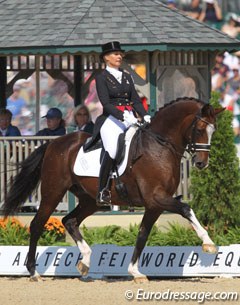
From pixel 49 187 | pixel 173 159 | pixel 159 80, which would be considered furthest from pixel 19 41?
pixel 173 159

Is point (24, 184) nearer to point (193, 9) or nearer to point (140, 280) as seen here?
point (140, 280)

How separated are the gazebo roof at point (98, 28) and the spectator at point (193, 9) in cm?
302

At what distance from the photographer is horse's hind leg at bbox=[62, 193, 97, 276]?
13.7m

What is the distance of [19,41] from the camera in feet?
54.7

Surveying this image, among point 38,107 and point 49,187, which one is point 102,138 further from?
point 38,107

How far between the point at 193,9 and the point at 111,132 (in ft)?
26.0

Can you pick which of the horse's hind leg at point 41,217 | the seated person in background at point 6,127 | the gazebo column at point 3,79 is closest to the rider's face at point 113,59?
the horse's hind leg at point 41,217

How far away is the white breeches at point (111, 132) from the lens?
13.3 m

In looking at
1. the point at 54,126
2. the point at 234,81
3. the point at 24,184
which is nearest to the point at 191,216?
the point at 24,184

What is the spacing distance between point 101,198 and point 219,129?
250 centimetres

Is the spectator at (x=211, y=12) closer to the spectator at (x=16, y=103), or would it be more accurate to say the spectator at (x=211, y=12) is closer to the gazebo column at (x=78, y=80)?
the gazebo column at (x=78, y=80)

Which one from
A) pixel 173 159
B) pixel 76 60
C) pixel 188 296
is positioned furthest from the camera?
pixel 76 60

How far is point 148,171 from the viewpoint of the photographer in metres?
13.1

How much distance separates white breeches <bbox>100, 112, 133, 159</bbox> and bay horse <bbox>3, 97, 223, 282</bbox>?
20cm
